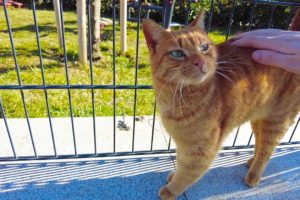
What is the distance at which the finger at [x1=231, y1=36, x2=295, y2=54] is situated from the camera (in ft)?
4.49

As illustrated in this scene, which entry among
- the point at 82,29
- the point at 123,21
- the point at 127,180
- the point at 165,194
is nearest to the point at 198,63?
the point at 165,194

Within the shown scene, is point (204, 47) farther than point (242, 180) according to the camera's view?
No

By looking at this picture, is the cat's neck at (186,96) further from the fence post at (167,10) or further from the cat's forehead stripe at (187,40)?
the fence post at (167,10)

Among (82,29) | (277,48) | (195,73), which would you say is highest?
(277,48)

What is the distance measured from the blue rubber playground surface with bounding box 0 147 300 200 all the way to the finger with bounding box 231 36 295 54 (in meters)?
0.88

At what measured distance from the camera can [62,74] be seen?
137 inches

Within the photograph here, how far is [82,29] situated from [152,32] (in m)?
2.28

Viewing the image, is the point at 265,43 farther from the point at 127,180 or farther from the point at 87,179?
the point at 87,179

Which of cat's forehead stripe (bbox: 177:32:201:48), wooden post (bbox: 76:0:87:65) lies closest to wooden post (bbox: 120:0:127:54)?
wooden post (bbox: 76:0:87:65)

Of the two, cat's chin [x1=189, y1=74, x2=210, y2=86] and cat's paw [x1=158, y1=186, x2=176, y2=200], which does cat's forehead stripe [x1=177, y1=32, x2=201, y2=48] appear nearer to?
cat's chin [x1=189, y1=74, x2=210, y2=86]

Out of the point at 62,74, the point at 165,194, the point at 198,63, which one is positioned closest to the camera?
the point at 198,63

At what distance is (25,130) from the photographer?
7.27ft

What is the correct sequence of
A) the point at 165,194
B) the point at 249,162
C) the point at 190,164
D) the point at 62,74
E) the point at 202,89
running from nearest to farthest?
the point at 202,89
the point at 190,164
the point at 165,194
the point at 249,162
the point at 62,74

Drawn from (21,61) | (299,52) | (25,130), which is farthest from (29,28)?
(299,52)
